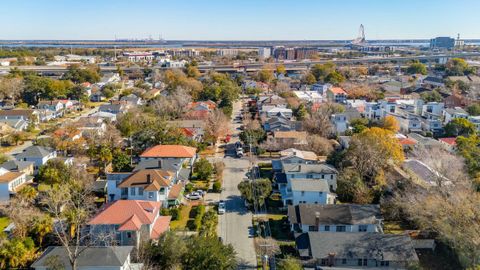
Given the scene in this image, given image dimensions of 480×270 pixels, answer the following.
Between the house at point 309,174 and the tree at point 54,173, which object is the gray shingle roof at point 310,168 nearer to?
the house at point 309,174

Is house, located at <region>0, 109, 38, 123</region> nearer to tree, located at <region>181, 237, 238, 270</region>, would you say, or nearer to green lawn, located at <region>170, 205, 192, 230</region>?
green lawn, located at <region>170, 205, 192, 230</region>

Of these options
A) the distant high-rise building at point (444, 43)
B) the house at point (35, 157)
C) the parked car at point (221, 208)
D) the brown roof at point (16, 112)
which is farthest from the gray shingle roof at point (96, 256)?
the distant high-rise building at point (444, 43)

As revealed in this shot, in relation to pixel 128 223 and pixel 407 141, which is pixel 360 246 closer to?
pixel 128 223

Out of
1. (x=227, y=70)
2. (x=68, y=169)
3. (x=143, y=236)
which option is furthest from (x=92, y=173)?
(x=227, y=70)

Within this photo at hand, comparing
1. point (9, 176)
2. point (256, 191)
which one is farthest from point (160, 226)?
point (9, 176)

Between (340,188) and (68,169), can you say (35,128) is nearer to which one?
(68,169)

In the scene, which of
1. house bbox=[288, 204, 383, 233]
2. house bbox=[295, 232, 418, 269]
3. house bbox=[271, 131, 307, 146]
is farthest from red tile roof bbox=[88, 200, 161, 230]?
house bbox=[271, 131, 307, 146]

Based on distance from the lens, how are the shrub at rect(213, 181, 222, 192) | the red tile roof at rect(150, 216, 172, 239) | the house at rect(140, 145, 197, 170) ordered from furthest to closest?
the house at rect(140, 145, 197, 170)
the shrub at rect(213, 181, 222, 192)
the red tile roof at rect(150, 216, 172, 239)
